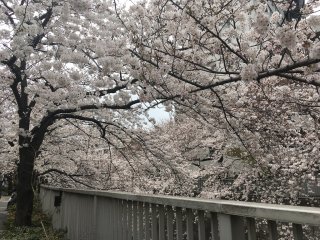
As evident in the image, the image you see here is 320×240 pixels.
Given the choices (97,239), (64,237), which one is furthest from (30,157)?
(97,239)

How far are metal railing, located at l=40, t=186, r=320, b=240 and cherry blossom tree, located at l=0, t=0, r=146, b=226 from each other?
232 centimetres

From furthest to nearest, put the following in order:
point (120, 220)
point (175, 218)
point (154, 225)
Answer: point (120, 220) < point (154, 225) < point (175, 218)

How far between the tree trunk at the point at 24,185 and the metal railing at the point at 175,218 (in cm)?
422

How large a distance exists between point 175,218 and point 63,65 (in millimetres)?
6030

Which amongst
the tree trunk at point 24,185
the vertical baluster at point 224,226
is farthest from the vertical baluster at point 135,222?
the tree trunk at point 24,185

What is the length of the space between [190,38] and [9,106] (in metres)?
11.7

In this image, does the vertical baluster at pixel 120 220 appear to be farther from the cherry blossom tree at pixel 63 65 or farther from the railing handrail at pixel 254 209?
the cherry blossom tree at pixel 63 65

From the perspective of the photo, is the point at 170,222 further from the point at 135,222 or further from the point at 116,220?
the point at 116,220

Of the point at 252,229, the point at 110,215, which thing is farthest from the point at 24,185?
the point at 252,229

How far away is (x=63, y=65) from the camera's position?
8.63 metres

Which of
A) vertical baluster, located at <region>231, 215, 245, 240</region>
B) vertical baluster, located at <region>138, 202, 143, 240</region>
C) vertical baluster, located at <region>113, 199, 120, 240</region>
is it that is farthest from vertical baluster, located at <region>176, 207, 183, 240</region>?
vertical baluster, located at <region>113, 199, 120, 240</region>

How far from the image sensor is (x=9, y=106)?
49.6 feet

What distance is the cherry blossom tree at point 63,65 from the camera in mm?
7812

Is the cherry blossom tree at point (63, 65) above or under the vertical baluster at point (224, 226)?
above
